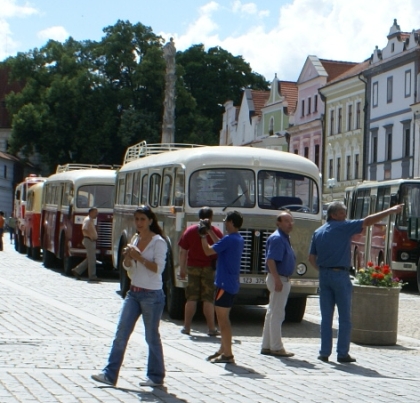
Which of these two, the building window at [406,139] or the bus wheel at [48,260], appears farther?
the building window at [406,139]

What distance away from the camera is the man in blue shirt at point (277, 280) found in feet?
44.6

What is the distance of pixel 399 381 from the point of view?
11.6m

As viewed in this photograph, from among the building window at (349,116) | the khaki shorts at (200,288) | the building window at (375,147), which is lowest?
the khaki shorts at (200,288)

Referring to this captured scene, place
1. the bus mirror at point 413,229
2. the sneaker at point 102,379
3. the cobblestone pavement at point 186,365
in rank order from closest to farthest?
the cobblestone pavement at point 186,365 < the sneaker at point 102,379 < the bus mirror at point 413,229

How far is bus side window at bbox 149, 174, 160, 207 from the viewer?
20344 mm

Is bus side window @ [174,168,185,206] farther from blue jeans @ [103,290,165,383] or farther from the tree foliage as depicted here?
the tree foliage

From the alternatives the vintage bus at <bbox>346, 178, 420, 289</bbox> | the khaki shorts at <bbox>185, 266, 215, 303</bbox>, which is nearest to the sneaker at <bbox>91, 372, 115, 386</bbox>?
the khaki shorts at <bbox>185, 266, 215, 303</bbox>

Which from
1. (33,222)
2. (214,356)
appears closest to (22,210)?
(33,222)

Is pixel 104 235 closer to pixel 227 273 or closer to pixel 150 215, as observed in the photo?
pixel 227 273

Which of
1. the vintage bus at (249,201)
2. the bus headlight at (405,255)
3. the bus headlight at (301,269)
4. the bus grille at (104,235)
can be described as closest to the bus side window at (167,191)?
the vintage bus at (249,201)

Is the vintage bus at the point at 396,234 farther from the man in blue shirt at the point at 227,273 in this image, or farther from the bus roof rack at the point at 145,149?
the man in blue shirt at the point at 227,273

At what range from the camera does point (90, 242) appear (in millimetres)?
28688

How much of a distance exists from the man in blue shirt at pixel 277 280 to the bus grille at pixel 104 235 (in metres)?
16.6

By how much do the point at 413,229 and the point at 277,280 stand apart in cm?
1829
